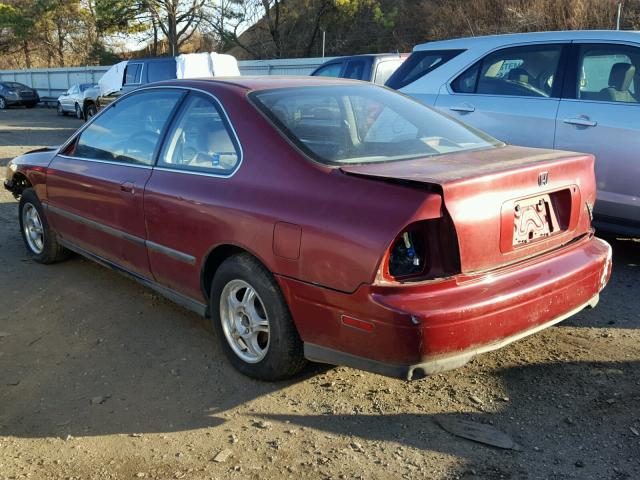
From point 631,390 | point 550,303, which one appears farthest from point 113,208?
point 631,390

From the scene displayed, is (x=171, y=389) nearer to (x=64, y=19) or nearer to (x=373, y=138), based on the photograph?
(x=373, y=138)

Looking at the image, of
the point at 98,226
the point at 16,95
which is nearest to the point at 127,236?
the point at 98,226

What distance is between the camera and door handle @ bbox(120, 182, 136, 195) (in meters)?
3.99

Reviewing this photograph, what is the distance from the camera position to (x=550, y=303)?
3.03 m

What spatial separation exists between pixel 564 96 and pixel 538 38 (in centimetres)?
64

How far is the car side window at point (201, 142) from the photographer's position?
348 centimetres

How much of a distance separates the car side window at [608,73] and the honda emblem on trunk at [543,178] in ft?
8.01

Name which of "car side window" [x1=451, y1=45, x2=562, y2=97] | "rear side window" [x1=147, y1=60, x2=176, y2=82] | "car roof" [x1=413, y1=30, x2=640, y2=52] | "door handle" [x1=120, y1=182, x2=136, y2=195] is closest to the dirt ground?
"door handle" [x1=120, y1=182, x2=136, y2=195]

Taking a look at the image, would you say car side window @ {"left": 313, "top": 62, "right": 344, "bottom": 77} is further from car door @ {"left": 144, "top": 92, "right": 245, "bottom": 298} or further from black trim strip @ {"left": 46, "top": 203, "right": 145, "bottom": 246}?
car door @ {"left": 144, "top": 92, "right": 245, "bottom": 298}

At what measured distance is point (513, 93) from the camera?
566 centimetres

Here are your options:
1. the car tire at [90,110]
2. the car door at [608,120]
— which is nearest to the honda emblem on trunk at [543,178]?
the car door at [608,120]

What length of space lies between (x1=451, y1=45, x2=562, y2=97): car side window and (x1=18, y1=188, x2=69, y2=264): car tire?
12.6ft

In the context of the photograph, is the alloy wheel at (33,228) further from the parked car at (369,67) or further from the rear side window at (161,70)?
the rear side window at (161,70)

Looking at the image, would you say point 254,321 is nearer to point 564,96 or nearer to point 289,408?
point 289,408
